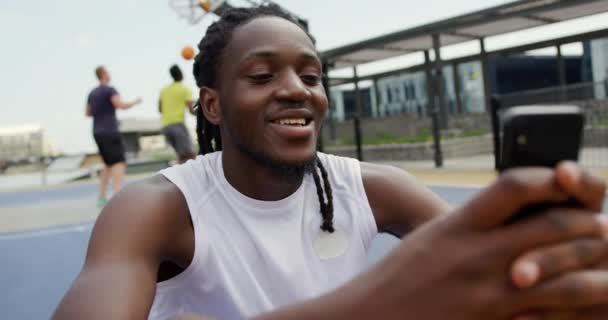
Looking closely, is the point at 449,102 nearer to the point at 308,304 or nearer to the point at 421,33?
the point at 421,33

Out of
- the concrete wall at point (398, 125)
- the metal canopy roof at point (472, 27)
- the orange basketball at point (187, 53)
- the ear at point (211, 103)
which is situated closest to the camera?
the ear at point (211, 103)

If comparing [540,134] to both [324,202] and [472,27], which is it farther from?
[472,27]

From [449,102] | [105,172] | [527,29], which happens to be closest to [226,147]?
[105,172]

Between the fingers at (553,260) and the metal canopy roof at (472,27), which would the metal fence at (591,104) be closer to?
the metal canopy roof at (472,27)

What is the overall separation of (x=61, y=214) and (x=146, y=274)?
240 inches

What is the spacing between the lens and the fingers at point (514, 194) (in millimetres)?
506

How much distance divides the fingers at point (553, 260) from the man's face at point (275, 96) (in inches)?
31.9

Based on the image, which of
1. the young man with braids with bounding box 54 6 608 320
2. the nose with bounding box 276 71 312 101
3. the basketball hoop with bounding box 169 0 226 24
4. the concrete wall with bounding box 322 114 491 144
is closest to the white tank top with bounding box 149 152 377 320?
the young man with braids with bounding box 54 6 608 320

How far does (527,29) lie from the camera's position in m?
13.9

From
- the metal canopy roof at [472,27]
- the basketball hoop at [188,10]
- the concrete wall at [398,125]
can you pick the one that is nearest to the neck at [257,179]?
the metal canopy roof at [472,27]

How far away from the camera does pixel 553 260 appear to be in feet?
1.72

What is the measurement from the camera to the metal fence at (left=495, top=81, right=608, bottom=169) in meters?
8.15

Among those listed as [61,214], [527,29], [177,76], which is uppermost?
[527,29]

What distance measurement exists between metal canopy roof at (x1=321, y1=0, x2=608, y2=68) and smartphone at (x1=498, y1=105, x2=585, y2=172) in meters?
9.57
